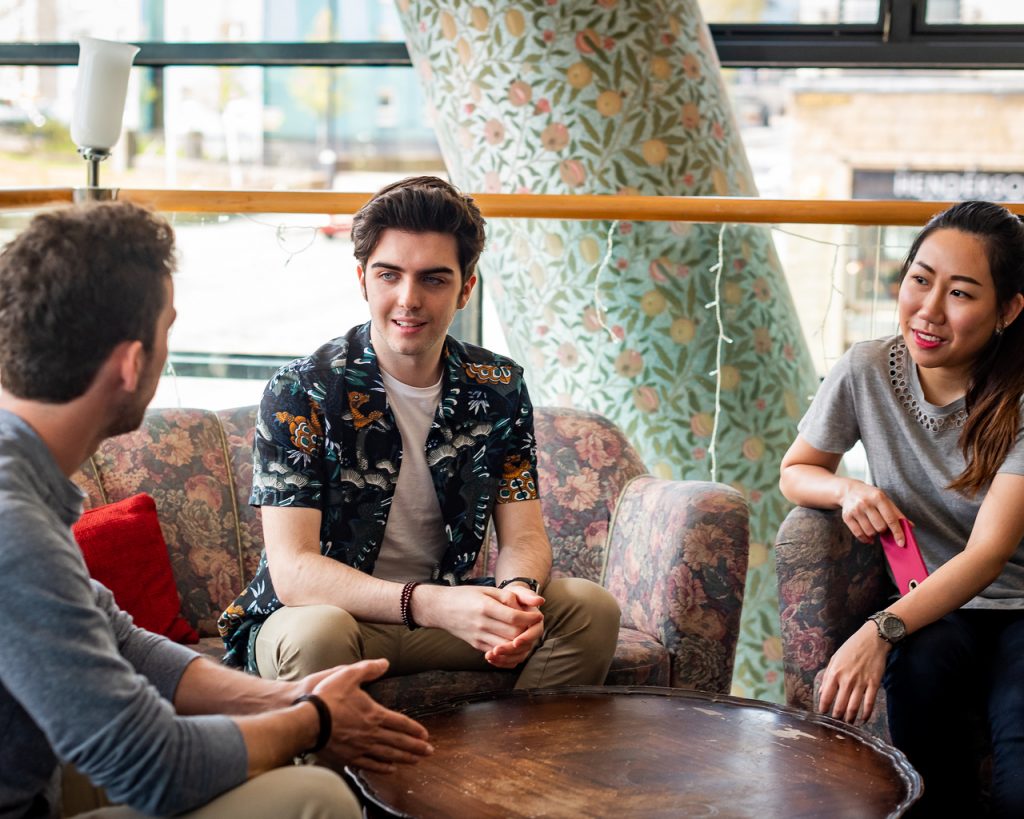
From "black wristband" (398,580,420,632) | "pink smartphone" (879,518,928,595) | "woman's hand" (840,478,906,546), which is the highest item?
"woman's hand" (840,478,906,546)

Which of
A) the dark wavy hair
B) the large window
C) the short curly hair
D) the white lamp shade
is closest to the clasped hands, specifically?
the dark wavy hair

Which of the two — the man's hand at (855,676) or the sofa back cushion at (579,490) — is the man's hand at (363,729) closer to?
the man's hand at (855,676)

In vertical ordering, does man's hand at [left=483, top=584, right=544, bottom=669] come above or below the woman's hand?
below

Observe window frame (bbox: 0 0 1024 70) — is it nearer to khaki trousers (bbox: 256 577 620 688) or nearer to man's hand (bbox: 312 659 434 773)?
khaki trousers (bbox: 256 577 620 688)

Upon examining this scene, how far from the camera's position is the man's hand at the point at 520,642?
6.53ft

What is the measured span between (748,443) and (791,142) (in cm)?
195

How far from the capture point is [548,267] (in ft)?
11.7

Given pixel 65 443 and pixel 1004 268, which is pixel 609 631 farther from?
pixel 65 443

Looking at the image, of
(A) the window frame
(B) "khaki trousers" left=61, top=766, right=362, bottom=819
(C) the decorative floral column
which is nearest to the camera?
(B) "khaki trousers" left=61, top=766, right=362, bottom=819

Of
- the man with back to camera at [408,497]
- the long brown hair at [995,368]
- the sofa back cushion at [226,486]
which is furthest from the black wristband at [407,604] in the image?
the long brown hair at [995,368]

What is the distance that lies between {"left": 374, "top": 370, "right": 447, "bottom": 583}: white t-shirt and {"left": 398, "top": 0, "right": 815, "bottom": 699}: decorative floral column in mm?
1319

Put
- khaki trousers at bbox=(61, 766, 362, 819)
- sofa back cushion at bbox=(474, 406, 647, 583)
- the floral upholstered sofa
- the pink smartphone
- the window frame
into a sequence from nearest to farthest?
khaki trousers at bbox=(61, 766, 362, 819) < the pink smartphone < the floral upholstered sofa < sofa back cushion at bbox=(474, 406, 647, 583) < the window frame

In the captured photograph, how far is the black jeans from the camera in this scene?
6.84ft

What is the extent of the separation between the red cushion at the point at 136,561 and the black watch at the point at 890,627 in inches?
48.4
